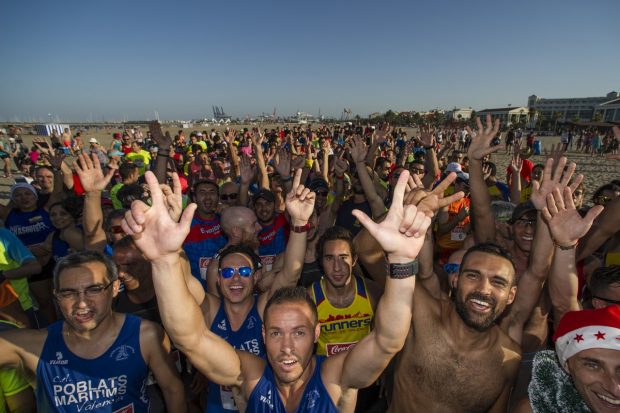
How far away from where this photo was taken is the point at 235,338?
280 cm

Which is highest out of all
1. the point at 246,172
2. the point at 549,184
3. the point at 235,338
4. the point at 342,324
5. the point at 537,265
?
the point at 549,184

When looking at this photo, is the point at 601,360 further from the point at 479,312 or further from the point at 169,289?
the point at 169,289

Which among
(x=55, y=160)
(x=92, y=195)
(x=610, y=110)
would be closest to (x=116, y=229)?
(x=92, y=195)

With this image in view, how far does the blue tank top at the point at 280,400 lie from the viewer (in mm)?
2025

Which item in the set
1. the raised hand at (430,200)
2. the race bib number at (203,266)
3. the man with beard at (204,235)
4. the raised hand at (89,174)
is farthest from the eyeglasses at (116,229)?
the raised hand at (430,200)

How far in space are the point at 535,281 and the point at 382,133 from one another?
5.62 meters

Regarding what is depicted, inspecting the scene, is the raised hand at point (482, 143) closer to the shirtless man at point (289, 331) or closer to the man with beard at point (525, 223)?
the man with beard at point (525, 223)

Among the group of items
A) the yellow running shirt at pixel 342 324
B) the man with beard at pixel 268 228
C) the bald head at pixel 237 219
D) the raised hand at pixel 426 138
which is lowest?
the yellow running shirt at pixel 342 324

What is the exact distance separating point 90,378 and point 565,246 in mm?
3503

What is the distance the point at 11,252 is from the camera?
135 inches

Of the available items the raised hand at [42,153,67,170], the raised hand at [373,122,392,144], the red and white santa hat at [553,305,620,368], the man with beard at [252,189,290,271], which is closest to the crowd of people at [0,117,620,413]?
the red and white santa hat at [553,305,620,368]

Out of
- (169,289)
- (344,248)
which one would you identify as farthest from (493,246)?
(169,289)

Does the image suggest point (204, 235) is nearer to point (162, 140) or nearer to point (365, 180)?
point (162, 140)

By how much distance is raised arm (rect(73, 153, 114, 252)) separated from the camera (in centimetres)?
355
